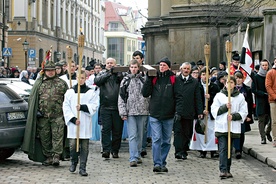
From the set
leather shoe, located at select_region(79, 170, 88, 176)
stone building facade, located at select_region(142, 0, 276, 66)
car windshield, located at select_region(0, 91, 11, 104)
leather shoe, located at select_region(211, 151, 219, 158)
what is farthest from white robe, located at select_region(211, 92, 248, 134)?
stone building facade, located at select_region(142, 0, 276, 66)

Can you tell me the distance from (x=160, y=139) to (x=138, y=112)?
868 millimetres

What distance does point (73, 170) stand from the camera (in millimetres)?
11258

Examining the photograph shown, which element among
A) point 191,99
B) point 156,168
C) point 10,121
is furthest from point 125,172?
point 191,99

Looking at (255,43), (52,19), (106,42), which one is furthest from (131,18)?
(255,43)

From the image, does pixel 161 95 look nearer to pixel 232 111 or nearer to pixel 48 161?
pixel 232 111

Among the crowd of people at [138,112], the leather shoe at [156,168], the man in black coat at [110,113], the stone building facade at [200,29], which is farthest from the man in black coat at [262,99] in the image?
the stone building facade at [200,29]

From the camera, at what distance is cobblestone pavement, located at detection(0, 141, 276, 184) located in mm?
10672

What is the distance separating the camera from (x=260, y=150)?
46.1 ft

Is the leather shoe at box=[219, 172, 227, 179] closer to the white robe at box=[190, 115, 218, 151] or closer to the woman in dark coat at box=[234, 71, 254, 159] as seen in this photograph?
the woman in dark coat at box=[234, 71, 254, 159]

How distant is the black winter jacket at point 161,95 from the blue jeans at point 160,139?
13 cm

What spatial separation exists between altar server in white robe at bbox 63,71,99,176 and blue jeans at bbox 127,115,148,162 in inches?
45.5

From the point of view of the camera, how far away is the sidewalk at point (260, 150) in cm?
1282

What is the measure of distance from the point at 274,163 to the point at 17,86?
25.7 feet

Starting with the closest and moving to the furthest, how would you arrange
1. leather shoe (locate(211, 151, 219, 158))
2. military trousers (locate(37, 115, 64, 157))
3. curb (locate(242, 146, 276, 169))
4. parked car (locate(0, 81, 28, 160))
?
parked car (locate(0, 81, 28, 160)) < military trousers (locate(37, 115, 64, 157)) < curb (locate(242, 146, 276, 169)) < leather shoe (locate(211, 151, 219, 158))
